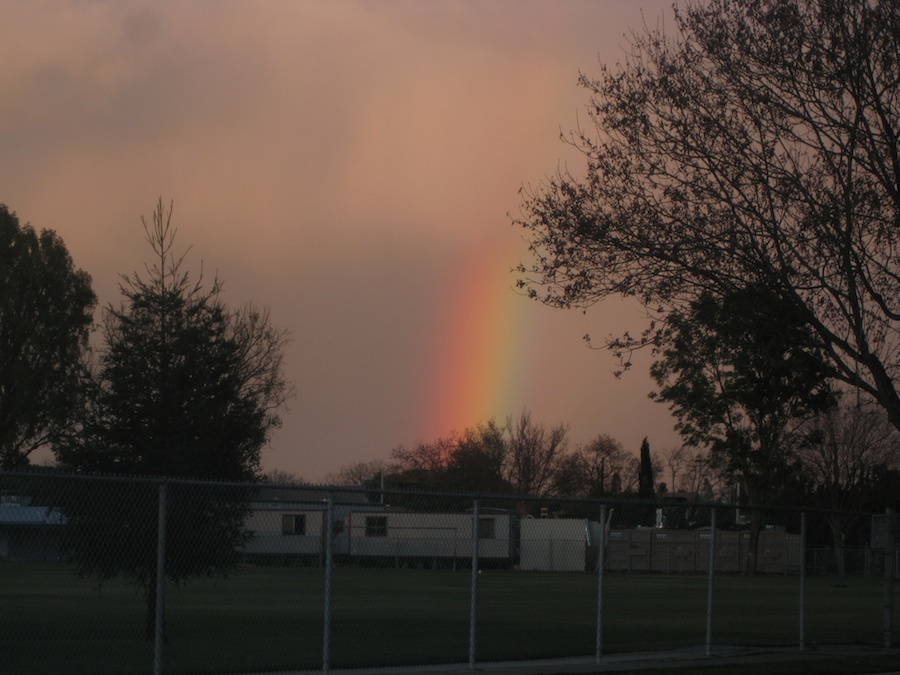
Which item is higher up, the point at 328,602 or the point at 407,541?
the point at 407,541

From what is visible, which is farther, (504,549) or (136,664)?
(504,549)

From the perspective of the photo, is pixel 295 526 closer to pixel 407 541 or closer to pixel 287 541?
pixel 287 541

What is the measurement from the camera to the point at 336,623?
68.7 feet

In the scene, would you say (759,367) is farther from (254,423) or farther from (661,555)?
(661,555)

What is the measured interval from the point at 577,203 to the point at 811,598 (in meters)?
19.5

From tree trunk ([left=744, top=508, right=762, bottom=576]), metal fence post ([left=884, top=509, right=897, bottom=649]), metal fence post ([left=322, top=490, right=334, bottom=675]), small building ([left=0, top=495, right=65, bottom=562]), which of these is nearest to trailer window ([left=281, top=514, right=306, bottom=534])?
small building ([left=0, top=495, right=65, bottom=562])

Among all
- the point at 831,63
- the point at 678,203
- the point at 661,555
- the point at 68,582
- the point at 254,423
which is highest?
the point at 831,63

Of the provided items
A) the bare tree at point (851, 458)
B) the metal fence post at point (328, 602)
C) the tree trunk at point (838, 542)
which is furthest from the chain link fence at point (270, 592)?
the bare tree at point (851, 458)

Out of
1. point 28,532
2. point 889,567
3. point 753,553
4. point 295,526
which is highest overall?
point 28,532

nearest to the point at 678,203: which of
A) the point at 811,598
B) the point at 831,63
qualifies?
the point at 831,63

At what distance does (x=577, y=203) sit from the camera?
72.1 ft

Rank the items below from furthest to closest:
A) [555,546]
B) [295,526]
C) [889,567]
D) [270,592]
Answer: [555,546] < [889,567] < [295,526] < [270,592]

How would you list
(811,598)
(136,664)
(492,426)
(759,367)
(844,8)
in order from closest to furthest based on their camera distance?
(136,664) → (844,8) → (759,367) → (811,598) → (492,426)

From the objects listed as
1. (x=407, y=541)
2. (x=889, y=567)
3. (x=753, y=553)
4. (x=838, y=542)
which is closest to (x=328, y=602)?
(x=407, y=541)
